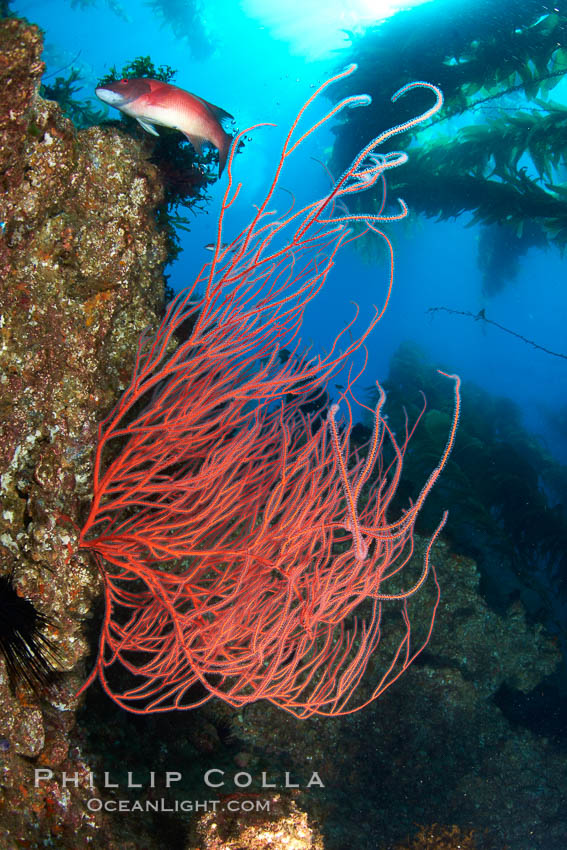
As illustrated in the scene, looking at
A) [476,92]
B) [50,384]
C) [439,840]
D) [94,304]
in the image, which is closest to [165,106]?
A: [94,304]

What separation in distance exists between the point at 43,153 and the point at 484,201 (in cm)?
866

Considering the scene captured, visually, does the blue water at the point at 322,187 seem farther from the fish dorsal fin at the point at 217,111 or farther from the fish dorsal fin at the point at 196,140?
the fish dorsal fin at the point at 196,140

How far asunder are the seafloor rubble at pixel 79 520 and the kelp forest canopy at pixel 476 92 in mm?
7583

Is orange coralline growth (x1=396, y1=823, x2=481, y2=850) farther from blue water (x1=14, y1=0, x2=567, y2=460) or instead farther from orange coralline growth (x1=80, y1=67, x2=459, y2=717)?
blue water (x1=14, y1=0, x2=567, y2=460)

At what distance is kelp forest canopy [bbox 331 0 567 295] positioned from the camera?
22.2 feet

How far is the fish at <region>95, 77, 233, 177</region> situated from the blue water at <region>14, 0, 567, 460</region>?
16.0 m

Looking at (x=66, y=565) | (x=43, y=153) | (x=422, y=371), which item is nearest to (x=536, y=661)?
(x=66, y=565)

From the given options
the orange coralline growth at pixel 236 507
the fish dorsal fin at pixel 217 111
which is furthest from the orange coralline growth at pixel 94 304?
the fish dorsal fin at pixel 217 111

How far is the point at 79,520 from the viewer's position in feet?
7.75

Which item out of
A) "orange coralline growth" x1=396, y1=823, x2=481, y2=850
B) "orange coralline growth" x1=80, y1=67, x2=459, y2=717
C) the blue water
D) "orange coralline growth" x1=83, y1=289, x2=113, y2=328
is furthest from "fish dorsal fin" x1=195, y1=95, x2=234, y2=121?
the blue water

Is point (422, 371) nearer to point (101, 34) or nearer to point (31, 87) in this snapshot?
point (31, 87)

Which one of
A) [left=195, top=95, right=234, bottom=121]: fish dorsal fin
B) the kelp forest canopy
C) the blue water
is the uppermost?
the blue water

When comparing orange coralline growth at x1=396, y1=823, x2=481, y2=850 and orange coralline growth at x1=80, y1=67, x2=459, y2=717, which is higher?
orange coralline growth at x1=80, y1=67, x2=459, y2=717

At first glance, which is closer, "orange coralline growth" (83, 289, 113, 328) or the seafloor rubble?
the seafloor rubble
